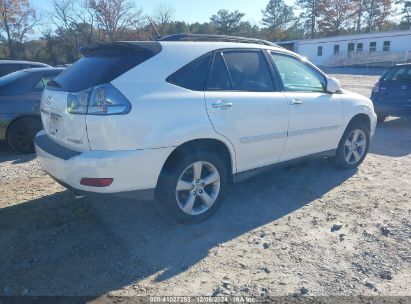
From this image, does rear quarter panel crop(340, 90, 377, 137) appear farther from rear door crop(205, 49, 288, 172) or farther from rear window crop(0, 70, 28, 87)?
rear window crop(0, 70, 28, 87)

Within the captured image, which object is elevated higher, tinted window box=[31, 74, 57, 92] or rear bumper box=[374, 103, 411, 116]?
tinted window box=[31, 74, 57, 92]

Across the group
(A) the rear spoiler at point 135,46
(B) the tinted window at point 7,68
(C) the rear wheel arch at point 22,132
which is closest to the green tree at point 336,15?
(B) the tinted window at point 7,68

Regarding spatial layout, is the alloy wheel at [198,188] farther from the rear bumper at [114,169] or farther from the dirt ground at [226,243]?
the rear bumper at [114,169]

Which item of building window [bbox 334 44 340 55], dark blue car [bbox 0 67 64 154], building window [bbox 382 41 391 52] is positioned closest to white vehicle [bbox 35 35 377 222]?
dark blue car [bbox 0 67 64 154]

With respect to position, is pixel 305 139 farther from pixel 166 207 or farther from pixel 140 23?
pixel 140 23

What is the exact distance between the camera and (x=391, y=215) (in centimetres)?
411

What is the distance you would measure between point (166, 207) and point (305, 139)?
2049 mm

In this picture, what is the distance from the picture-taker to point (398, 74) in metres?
8.96

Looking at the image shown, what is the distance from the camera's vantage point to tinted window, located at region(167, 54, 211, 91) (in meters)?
3.50

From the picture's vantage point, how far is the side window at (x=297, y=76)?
14.7 feet

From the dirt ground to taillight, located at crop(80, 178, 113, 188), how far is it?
0.63 metres

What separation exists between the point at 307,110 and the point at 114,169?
8.38ft

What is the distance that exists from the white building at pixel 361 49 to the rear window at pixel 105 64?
1520 inches

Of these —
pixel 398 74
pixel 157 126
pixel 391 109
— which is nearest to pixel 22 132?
pixel 157 126
